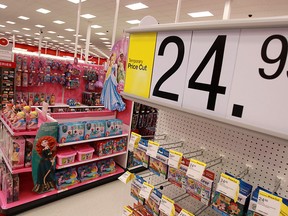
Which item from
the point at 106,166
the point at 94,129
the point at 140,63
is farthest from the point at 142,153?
the point at 106,166

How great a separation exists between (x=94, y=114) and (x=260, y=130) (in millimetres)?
3438

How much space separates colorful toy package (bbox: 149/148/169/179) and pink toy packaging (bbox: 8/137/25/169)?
210cm

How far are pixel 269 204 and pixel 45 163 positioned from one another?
2.84m

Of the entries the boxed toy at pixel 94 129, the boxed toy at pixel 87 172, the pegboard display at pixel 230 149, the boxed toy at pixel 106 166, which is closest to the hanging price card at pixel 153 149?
the pegboard display at pixel 230 149

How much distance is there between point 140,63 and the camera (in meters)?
1.11

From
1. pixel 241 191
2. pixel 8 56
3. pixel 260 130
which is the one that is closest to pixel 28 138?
pixel 8 56

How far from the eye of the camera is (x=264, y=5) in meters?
5.78

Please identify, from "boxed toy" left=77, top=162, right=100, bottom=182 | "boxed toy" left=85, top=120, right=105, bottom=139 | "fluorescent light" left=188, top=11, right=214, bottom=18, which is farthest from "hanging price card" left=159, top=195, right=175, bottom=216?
"fluorescent light" left=188, top=11, right=214, bottom=18

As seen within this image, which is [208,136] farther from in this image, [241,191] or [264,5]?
[264,5]

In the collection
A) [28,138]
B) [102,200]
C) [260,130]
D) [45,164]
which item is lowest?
[102,200]

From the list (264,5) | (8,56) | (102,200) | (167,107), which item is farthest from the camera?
(264,5)

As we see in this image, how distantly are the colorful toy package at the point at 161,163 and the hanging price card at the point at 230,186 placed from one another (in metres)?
0.41

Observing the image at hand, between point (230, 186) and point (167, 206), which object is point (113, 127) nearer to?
point (167, 206)

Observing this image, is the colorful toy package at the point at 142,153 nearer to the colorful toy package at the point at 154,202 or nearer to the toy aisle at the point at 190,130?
the toy aisle at the point at 190,130
